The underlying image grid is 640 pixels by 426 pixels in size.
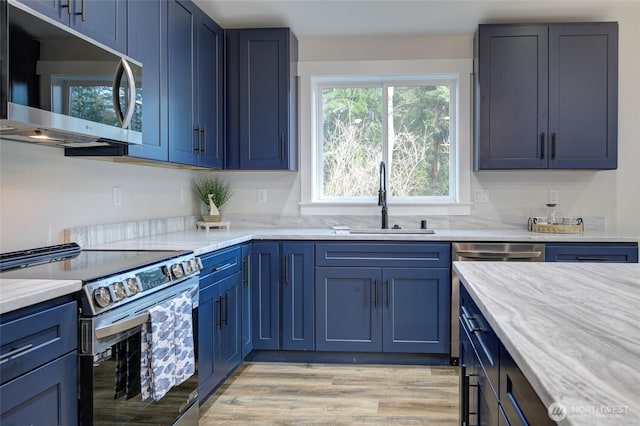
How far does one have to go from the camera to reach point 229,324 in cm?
299

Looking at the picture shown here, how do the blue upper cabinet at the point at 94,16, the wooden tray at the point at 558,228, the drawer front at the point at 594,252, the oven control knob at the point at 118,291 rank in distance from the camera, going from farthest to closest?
the wooden tray at the point at 558,228
the drawer front at the point at 594,252
the blue upper cabinet at the point at 94,16
the oven control knob at the point at 118,291

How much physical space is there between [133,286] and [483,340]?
4.01ft

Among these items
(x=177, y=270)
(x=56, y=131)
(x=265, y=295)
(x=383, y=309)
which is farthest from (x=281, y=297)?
(x=56, y=131)

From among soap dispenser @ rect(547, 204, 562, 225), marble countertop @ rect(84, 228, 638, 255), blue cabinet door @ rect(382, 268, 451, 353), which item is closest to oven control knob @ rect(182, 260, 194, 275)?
marble countertop @ rect(84, 228, 638, 255)

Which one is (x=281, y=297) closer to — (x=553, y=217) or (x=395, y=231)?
(x=395, y=231)

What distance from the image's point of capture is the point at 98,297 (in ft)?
5.43

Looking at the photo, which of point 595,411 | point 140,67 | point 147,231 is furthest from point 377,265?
point 595,411

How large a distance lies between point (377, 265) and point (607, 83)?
2.02m

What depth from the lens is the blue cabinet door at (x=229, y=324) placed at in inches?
113

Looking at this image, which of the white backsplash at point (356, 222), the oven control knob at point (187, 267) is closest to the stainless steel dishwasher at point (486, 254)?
the white backsplash at point (356, 222)

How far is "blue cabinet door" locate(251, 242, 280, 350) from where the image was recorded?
3430mm

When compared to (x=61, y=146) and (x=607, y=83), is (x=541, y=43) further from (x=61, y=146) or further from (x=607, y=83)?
(x=61, y=146)

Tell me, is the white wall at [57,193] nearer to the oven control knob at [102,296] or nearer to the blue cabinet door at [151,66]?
the blue cabinet door at [151,66]

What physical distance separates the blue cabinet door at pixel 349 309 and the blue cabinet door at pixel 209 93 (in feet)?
3.56
